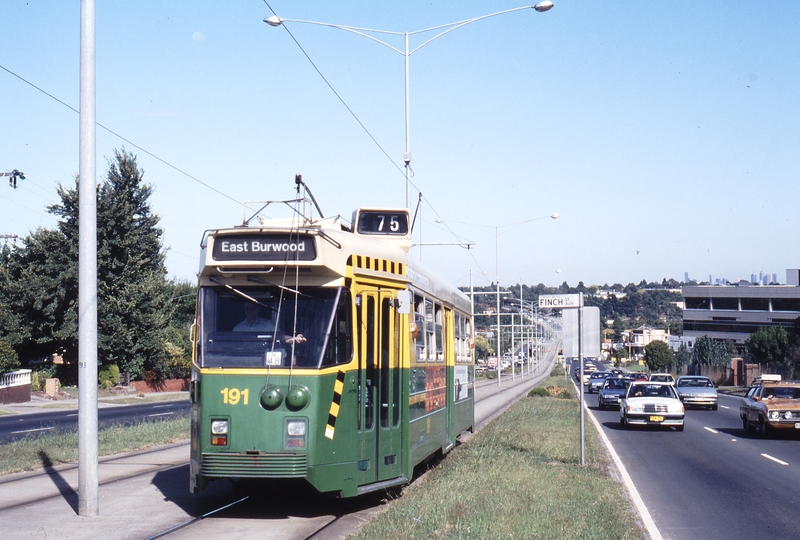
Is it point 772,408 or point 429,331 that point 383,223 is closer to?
point 429,331

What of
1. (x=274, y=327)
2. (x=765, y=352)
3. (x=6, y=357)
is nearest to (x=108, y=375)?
(x=6, y=357)

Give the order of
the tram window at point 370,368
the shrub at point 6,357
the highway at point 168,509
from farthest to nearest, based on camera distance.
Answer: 1. the shrub at point 6,357
2. the tram window at point 370,368
3. the highway at point 168,509

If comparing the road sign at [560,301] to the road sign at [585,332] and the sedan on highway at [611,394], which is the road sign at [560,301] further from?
the sedan on highway at [611,394]

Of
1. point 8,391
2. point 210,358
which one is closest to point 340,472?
point 210,358

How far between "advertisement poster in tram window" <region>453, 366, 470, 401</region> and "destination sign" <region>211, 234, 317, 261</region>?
6.83 meters

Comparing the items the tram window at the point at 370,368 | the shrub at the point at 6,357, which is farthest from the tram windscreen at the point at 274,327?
the shrub at the point at 6,357

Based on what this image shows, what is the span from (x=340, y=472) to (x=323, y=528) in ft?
2.02

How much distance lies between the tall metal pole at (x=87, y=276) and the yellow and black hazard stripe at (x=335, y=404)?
2.68m

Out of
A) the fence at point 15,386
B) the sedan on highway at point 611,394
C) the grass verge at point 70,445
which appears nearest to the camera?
the grass verge at point 70,445

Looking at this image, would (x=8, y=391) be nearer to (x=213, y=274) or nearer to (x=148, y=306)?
(x=148, y=306)

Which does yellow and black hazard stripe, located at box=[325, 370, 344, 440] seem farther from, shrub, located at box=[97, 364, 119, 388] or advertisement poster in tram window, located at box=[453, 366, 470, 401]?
shrub, located at box=[97, 364, 119, 388]

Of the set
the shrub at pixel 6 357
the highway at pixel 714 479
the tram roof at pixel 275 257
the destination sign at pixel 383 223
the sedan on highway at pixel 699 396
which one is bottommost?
the sedan on highway at pixel 699 396

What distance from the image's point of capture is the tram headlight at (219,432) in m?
9.50

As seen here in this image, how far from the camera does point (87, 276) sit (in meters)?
10.1
